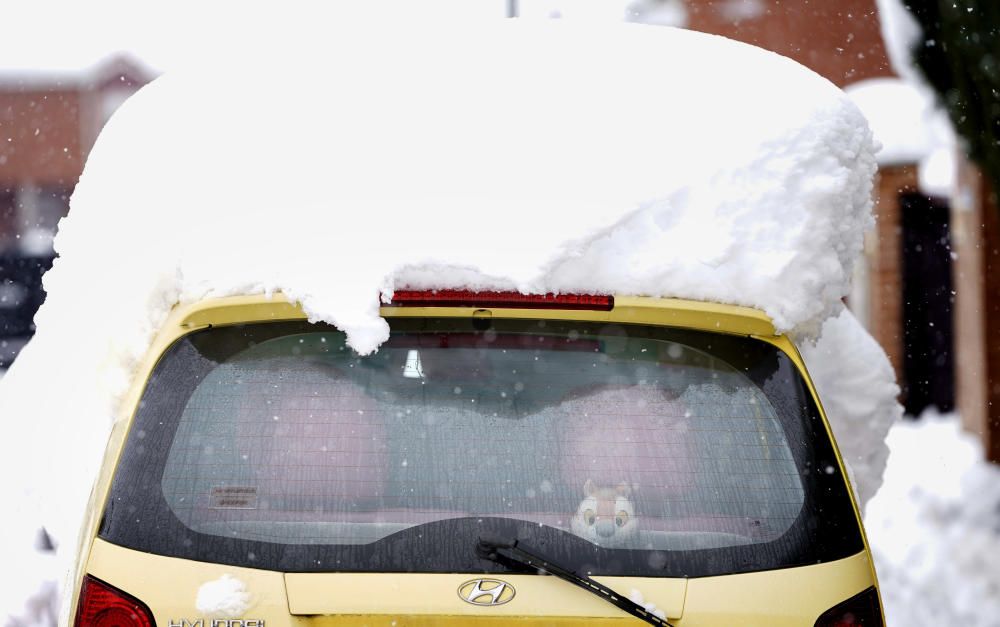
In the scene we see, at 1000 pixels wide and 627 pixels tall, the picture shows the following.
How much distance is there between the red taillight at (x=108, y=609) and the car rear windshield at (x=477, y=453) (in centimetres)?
11

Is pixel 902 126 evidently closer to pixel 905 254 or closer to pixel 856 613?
pixel 905 254

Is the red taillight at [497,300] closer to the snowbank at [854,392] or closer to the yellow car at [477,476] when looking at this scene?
the yellow car at [477,476]

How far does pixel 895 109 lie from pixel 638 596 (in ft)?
40.8

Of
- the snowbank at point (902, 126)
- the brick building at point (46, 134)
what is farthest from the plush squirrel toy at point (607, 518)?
the brick building at point (46, 134)

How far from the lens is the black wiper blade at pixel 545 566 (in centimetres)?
248

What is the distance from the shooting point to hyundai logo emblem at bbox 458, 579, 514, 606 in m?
2.49

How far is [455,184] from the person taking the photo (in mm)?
3035

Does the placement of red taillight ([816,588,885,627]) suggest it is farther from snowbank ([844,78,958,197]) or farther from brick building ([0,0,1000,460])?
snowbank ([844,78,958,197])

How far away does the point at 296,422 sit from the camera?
2670 mm

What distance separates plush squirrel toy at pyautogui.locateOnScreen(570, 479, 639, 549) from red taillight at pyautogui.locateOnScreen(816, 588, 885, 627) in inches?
17.0

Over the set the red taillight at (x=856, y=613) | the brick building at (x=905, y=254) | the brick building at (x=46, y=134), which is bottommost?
the red taillight at (x=856, y=613)

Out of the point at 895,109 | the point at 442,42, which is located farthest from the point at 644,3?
the point at 442,42

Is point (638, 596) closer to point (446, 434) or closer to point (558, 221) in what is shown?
point (446, 434)

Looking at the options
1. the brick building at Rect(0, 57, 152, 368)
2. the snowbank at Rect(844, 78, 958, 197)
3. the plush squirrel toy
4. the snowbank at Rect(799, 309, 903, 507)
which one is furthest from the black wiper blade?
the brick building at Rect(0, 57, 152, 368)
